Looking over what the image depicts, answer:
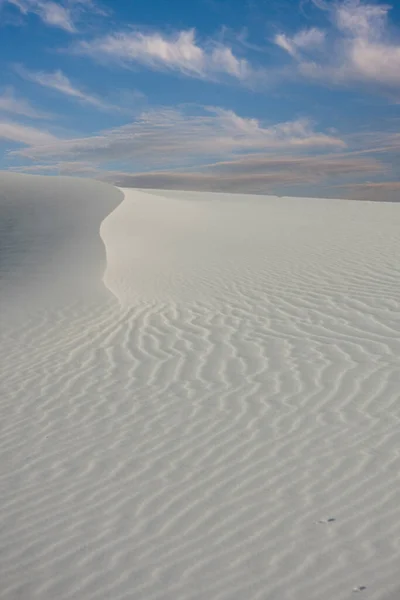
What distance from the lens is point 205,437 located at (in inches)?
212

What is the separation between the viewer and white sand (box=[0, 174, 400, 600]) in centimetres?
368

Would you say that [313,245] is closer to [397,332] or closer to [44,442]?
[397,332]

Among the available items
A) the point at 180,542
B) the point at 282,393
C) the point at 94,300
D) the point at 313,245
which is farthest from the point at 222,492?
the point at 313,245

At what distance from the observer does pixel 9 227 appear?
20281 millimetres

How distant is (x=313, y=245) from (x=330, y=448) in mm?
11722

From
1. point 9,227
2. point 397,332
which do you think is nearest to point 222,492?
point 397,332

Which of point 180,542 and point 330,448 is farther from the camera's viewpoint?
point 330,448

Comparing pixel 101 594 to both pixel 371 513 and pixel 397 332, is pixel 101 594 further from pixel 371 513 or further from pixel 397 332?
pixel 397 332

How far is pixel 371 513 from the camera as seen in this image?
405 cm

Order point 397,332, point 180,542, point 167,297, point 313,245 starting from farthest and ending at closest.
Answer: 1. point 313,245
2. point 167,297
3. point 397,332
4. point 180,542

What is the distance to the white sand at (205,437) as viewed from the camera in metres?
3.68

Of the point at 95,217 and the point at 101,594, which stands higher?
the point at 95,217

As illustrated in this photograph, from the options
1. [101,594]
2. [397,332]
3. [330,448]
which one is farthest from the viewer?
[397,332]

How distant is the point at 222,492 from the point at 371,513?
1059 millimetres
